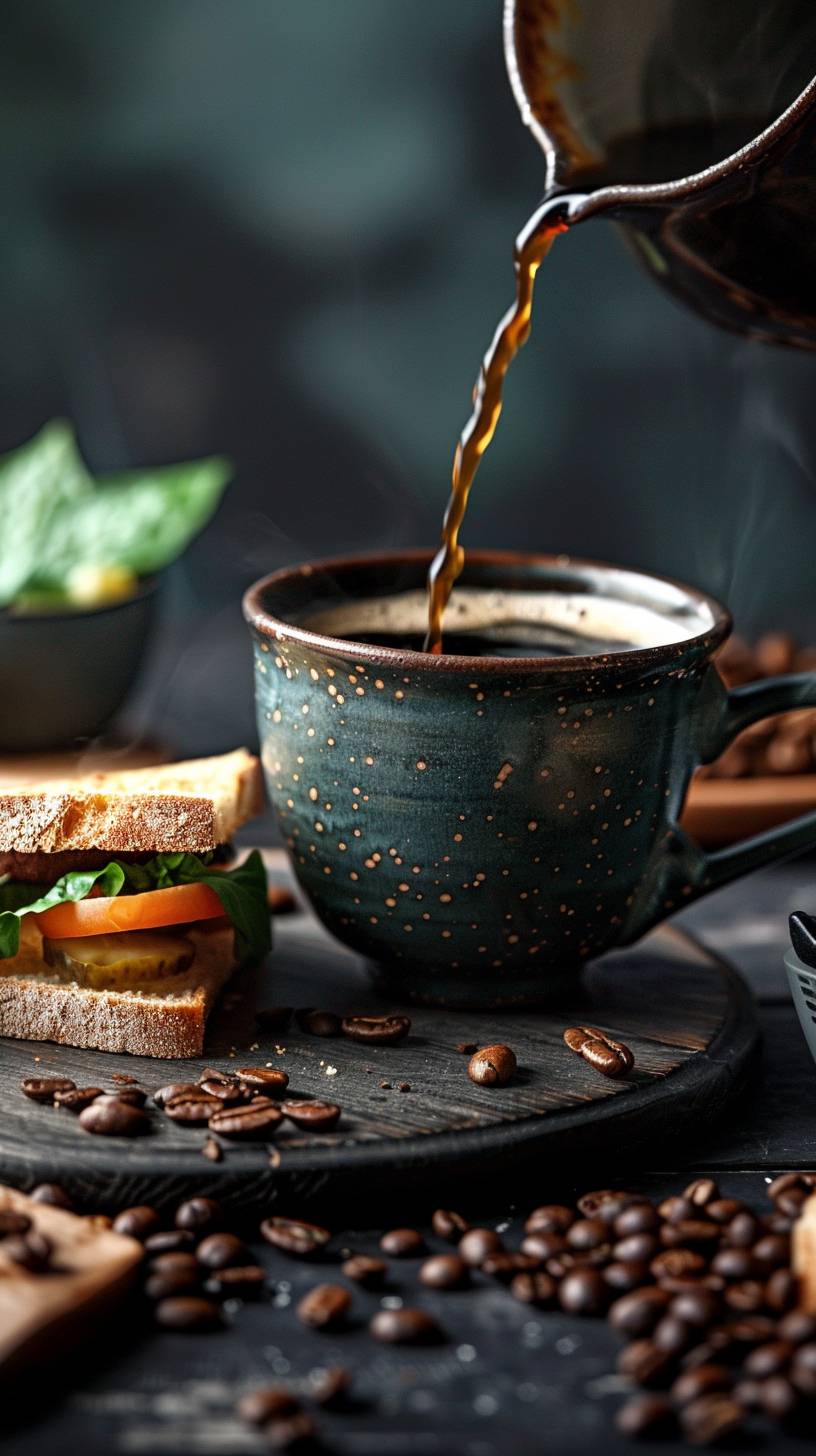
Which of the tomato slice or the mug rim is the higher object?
the mug rim

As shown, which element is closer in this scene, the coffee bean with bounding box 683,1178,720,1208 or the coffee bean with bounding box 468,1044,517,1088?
the coffee bean with bounding box 683,1178,720,1208

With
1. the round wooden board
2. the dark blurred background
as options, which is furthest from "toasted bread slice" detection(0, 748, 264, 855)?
the dark blurred background

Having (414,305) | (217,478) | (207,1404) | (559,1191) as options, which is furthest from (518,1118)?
(414,305)

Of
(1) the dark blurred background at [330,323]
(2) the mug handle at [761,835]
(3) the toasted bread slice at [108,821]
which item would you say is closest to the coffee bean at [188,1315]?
(3) the toasted bread slice at [108,821]

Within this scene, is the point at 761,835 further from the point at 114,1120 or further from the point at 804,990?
the point at 114,1120

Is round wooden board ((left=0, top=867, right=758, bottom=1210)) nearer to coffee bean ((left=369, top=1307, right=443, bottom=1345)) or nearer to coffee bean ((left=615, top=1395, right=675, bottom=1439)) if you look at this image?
coffee bean ((left=369, top=1307, right=443, bottom=1345))

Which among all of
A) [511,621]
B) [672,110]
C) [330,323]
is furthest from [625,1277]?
[330,323]
